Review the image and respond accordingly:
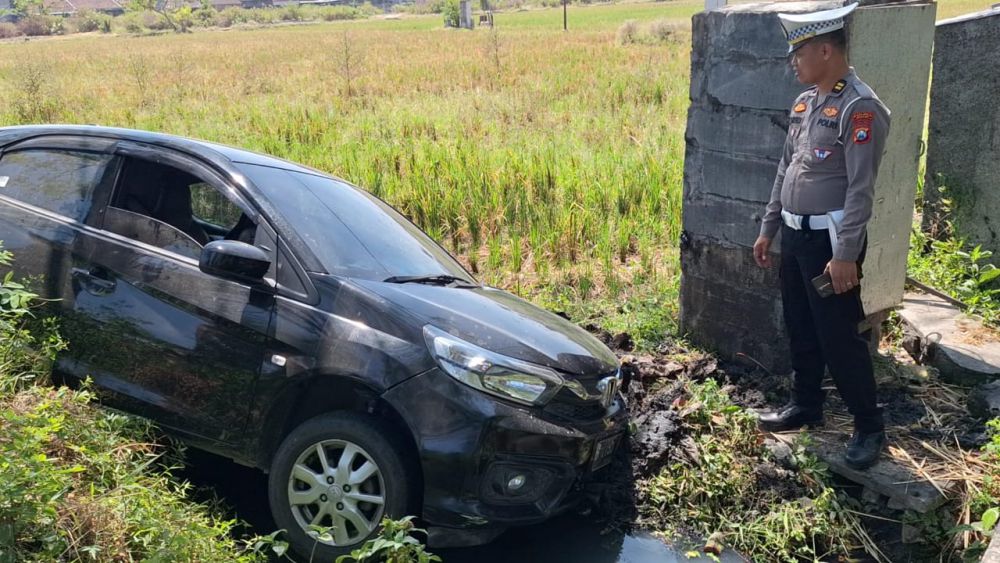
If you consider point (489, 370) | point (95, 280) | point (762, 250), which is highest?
point (95, 280)

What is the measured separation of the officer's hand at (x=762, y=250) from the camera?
4.57 m

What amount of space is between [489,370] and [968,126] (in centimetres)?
482


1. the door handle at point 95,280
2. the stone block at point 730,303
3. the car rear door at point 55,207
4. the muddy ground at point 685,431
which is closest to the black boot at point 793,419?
the muddy ground at point 685,431

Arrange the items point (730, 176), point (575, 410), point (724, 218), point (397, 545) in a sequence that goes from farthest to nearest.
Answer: point (724, 218) < point (730, 176) < point (575, 410) < point (397, 545)

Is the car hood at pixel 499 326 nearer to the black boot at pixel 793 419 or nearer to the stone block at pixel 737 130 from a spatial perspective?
the black boot at pixel 793 419

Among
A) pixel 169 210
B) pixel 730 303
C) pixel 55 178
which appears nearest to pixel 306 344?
pixel 169 210

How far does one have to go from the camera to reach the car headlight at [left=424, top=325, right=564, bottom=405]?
345 centimetres

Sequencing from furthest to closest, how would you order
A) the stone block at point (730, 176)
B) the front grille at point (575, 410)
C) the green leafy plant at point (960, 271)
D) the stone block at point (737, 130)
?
the green leafy plant at point (960, 271)
the stone block at point (730, 176)
the stone block at point (737, 130)
the front grille at point (575, 410)

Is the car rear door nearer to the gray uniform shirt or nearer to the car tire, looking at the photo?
the car tire

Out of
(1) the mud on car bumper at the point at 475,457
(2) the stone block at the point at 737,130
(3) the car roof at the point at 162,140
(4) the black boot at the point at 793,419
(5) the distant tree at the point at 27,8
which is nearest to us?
(1) the mud on car bumper at the point at 475,457

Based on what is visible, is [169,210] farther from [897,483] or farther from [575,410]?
[897,483]

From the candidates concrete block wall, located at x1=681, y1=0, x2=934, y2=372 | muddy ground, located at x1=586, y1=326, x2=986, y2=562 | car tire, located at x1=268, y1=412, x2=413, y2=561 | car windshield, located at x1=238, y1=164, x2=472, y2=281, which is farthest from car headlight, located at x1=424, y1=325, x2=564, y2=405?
concrete block wall, located at x1=681, y1=0, x2=934, y2=372

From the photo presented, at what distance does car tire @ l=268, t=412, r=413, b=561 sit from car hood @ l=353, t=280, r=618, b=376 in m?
0.53

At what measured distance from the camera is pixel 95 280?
159 inches
